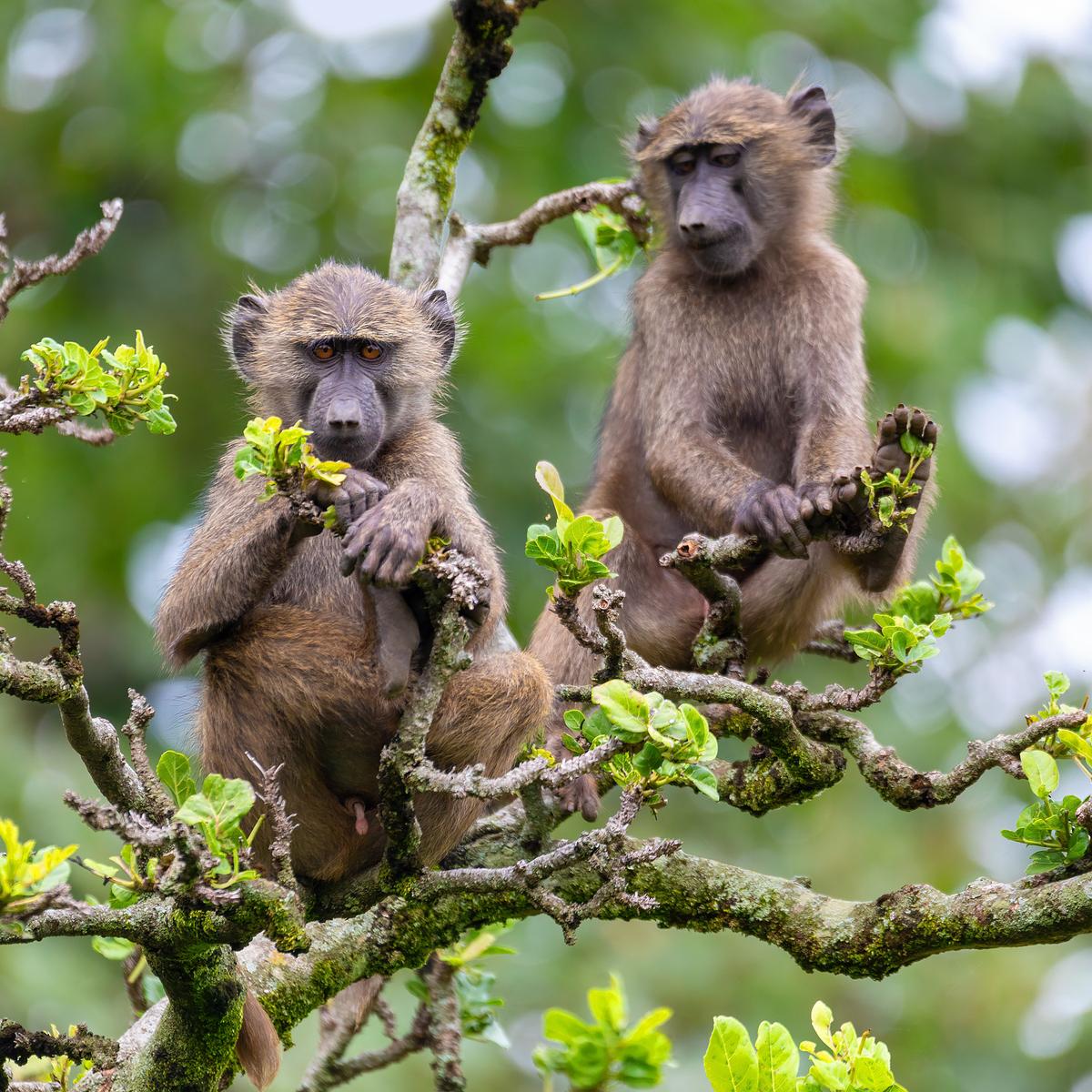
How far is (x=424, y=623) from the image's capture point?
445 cm

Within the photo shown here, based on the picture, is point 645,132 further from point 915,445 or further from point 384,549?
point 384,549

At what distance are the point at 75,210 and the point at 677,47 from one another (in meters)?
6.01

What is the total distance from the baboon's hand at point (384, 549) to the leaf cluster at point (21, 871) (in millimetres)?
1277

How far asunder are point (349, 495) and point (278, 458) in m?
0.64

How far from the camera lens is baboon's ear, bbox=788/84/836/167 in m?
7.81

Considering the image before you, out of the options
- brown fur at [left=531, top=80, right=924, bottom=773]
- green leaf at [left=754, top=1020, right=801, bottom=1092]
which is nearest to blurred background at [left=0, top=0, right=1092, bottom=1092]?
brown fur at [left=531, top=80, right=924, bottom=773]

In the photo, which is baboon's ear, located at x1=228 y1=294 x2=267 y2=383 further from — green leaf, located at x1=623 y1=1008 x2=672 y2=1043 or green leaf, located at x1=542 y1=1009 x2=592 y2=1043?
green leaf, located at x1=623 y1=1008 x2=672 y2=1043

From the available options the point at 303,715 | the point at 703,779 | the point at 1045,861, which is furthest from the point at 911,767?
the point at 303,715

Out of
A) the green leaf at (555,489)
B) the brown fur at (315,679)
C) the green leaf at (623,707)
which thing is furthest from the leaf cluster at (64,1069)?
the green leaf at (555,489)

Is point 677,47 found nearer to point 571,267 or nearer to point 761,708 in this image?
point 571,267

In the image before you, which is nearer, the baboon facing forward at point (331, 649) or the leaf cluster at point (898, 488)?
the baboon facing forward at point (331, 649)

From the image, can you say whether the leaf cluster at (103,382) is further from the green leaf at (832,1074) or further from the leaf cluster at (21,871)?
the green leaf at (832,1074)

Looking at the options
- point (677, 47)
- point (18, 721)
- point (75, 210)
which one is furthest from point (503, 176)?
point (18, 721)

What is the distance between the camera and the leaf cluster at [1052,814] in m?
4.05
